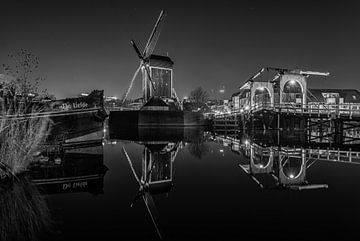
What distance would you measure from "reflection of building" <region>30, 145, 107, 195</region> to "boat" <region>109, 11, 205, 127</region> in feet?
120

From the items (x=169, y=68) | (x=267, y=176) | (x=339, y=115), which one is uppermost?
(x=169, y=68)

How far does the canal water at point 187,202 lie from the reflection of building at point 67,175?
30mm

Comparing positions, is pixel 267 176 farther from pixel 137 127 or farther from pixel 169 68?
pixel 169 68

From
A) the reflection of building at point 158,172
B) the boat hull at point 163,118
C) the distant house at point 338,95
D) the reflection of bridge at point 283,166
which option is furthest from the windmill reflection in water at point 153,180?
the distant house at point 338,95

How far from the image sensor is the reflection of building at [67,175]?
9298 mm

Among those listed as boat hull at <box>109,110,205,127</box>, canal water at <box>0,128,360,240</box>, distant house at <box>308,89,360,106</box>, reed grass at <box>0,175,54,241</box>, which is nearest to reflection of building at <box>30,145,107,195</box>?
canal water at <box>0,128,360,240</box>

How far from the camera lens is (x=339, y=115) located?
3231 centimetres

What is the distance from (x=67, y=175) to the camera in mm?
10945

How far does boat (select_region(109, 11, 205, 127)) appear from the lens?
2021 inches

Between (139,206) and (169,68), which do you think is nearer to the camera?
(139,206)

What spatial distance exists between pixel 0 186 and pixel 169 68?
54519mm

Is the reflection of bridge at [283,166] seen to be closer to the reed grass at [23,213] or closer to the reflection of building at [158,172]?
the reflection of building at [158,172]

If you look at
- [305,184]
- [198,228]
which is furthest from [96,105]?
[198,228]

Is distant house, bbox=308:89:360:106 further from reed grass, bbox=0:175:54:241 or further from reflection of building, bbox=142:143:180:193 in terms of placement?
reed grass, bbox=0:175:54:241
